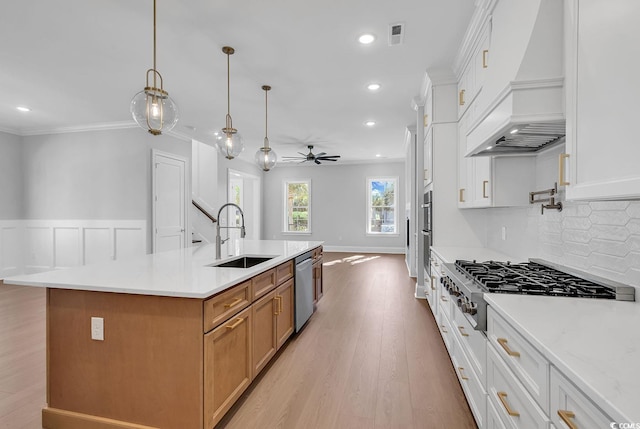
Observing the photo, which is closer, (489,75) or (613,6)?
(613,6)

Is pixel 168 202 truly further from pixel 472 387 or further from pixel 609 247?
pixel 609 247

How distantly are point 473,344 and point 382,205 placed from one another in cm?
770

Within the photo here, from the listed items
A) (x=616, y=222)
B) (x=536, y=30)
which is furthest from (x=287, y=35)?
(x=616, y=222)

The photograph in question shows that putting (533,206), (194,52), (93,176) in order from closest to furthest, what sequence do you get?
(533,206) → (194,52) → (93,176)

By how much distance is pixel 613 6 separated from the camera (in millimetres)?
1077

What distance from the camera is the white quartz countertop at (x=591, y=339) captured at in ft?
2.27

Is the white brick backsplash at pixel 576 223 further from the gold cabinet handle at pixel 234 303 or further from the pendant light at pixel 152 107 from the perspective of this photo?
the pendant light at pixel 152 107

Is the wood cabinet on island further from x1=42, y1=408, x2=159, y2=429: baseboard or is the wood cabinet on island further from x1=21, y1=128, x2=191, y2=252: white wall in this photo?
x1=21, y1=128, x2=191, y2=252: white wall

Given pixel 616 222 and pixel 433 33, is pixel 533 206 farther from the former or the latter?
pixel 433 33

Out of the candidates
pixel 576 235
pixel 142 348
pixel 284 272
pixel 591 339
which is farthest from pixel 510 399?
pixel 284 272

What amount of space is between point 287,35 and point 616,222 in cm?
265

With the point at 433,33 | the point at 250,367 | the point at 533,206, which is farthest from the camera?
the point at 433,33

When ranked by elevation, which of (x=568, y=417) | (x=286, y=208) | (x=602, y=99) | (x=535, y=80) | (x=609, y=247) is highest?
(x=535, y=80)

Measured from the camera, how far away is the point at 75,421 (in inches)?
67.9
